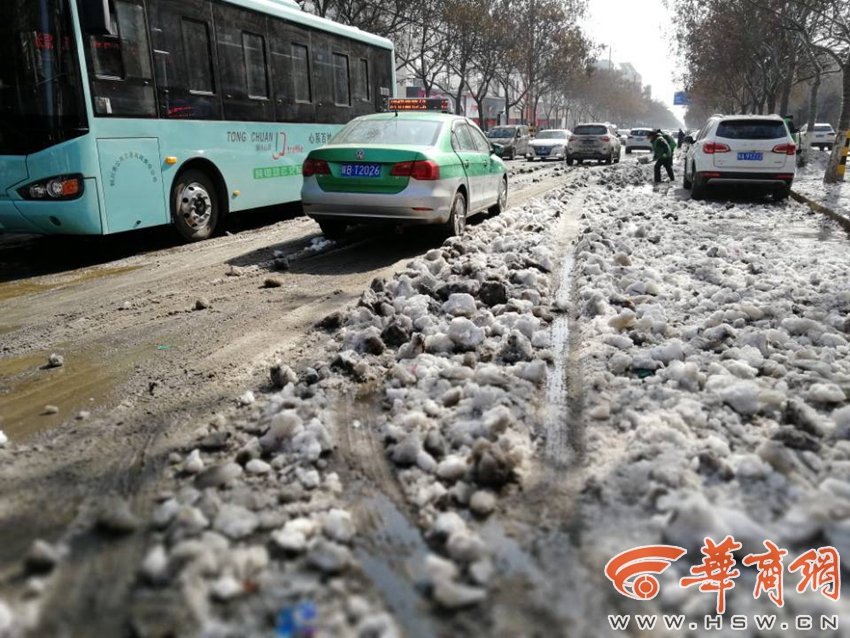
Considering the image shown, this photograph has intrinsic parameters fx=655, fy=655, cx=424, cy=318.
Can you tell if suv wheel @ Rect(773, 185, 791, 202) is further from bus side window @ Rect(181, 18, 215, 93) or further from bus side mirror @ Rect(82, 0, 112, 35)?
bus side mirror @ Rect(82, 0, 112, 35)

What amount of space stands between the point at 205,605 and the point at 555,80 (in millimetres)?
60801

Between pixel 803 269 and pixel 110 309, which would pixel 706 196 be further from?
pixel 110 309

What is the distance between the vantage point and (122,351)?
15.1ft

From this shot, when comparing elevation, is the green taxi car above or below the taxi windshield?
below

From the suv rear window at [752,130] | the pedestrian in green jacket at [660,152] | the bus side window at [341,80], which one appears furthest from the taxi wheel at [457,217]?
the pedestrian in green jacket at [660,152]

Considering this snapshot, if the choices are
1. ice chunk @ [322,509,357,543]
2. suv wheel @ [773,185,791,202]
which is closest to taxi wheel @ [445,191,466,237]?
ice chunk @ [322,509,357,543]

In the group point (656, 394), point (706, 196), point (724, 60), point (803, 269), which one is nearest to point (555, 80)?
point (724, 60)

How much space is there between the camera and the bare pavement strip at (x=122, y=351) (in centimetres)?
258

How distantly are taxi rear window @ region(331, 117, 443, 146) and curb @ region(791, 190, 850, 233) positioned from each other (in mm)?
6459

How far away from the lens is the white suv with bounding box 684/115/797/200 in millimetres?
13250

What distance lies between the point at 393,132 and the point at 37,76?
3.93m

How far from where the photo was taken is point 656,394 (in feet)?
11.8

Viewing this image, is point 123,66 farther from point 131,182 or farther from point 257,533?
point 257,533

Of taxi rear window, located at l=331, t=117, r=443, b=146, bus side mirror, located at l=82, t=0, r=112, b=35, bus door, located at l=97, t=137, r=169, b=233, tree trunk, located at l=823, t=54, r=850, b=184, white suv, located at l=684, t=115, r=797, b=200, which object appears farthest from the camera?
tree trunk, located at l=823, t=54, r=850, b=184
